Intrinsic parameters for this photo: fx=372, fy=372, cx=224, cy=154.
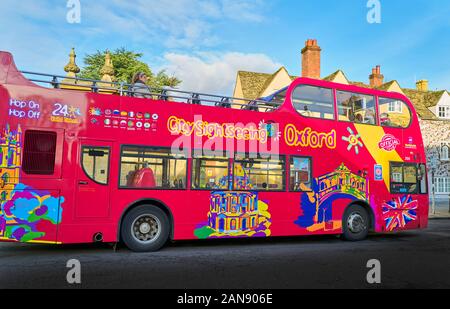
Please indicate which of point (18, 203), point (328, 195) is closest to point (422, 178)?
point (328, 195)

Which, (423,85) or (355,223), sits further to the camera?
(423,85)

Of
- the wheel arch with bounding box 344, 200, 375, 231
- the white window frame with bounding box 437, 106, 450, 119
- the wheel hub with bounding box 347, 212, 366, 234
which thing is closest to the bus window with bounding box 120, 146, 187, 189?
the wheel hub with bounding box 347, 212, 366, 234

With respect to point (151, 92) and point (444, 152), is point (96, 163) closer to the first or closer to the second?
point (151, 92)

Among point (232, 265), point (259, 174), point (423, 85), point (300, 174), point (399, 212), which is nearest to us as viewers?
point (232, 265)

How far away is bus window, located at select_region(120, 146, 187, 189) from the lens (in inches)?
309

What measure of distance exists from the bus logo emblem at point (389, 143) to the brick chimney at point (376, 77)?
23732 mm

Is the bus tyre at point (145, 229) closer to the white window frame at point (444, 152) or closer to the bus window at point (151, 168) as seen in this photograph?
the bus window at point (151, 168)

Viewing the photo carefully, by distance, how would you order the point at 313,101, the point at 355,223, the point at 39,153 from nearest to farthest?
the point at 39,153, the point at 313,101, the point at 355,223

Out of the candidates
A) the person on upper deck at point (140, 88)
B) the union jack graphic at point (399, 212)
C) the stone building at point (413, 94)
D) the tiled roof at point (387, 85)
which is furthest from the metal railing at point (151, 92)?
the tiled roof at point (387, 85)

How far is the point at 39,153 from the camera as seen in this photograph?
7.26 metres

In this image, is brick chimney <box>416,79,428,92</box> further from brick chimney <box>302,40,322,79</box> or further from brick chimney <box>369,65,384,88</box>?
brick chimney <box>302,40,322,79</box>

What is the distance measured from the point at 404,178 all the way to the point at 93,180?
8.70m

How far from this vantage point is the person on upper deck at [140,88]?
8239 millimetres
